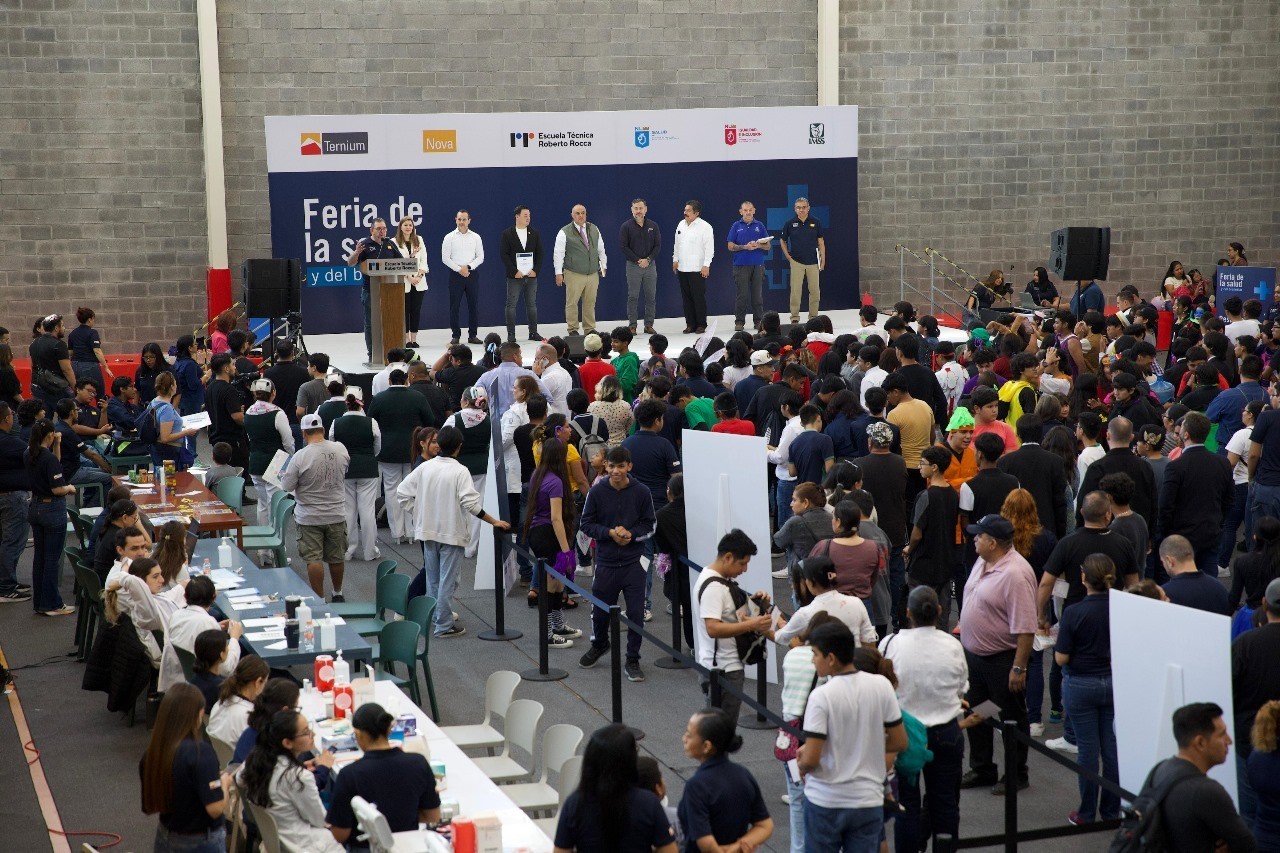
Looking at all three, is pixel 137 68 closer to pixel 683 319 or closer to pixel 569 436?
pixel 683 319

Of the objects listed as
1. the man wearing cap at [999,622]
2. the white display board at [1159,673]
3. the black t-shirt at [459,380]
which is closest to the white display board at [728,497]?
the man wearing cap at [999,622]

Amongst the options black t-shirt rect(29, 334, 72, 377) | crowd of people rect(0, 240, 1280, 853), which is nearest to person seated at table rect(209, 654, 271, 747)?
crowd of people rect(0, 240, 1280, 853)

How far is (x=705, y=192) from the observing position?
65.0ft

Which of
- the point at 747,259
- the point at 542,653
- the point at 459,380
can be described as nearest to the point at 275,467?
the point at 459,380

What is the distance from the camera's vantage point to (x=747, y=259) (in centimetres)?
1875

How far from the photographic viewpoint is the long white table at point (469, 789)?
5.69 metres

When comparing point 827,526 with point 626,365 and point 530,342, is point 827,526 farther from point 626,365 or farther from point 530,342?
point 530,342

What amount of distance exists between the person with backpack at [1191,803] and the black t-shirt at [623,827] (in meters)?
1.67

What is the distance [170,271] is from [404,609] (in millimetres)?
11958

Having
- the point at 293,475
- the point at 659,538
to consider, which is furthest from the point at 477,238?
the point at 659,538

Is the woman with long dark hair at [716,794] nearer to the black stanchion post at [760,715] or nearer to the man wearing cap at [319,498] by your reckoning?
the black stanchion post at [760,715]

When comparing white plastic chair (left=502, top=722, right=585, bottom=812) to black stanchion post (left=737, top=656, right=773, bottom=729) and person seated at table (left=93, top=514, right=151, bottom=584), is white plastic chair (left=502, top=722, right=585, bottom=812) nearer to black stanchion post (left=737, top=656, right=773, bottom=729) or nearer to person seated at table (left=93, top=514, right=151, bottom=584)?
black stanchion post (left=737, top=656, right=773, bottom=729)

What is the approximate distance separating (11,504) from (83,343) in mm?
5146

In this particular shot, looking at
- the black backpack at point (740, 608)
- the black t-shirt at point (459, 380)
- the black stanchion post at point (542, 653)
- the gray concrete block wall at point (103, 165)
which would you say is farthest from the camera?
the gray concrete block wall at point (103, 165)
